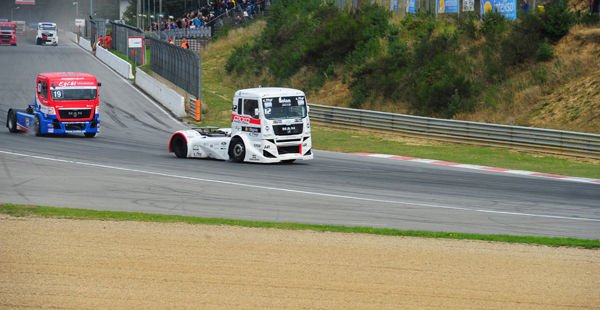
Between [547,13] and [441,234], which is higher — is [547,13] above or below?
above

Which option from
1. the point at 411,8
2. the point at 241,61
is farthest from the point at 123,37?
the point at 411,8

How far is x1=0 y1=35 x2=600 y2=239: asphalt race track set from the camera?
1829cm

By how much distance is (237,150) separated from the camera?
26.4 metres

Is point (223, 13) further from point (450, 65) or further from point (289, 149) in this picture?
point (289, 149)

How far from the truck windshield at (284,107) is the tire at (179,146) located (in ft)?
10.3

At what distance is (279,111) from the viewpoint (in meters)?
25.9

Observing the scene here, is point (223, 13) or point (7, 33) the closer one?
point (223, 13)

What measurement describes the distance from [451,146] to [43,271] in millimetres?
22236

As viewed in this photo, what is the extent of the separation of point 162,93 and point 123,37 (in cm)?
3113

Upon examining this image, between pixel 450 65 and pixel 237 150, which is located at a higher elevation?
pixel 450 65

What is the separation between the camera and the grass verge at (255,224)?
1555 centimetres

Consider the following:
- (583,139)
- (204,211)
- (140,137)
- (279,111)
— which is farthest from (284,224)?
(140,137)

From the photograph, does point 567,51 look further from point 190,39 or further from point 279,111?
point 190,39

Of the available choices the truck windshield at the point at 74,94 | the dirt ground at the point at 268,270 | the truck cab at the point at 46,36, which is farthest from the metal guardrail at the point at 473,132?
the truck cab at the point at 46,36
